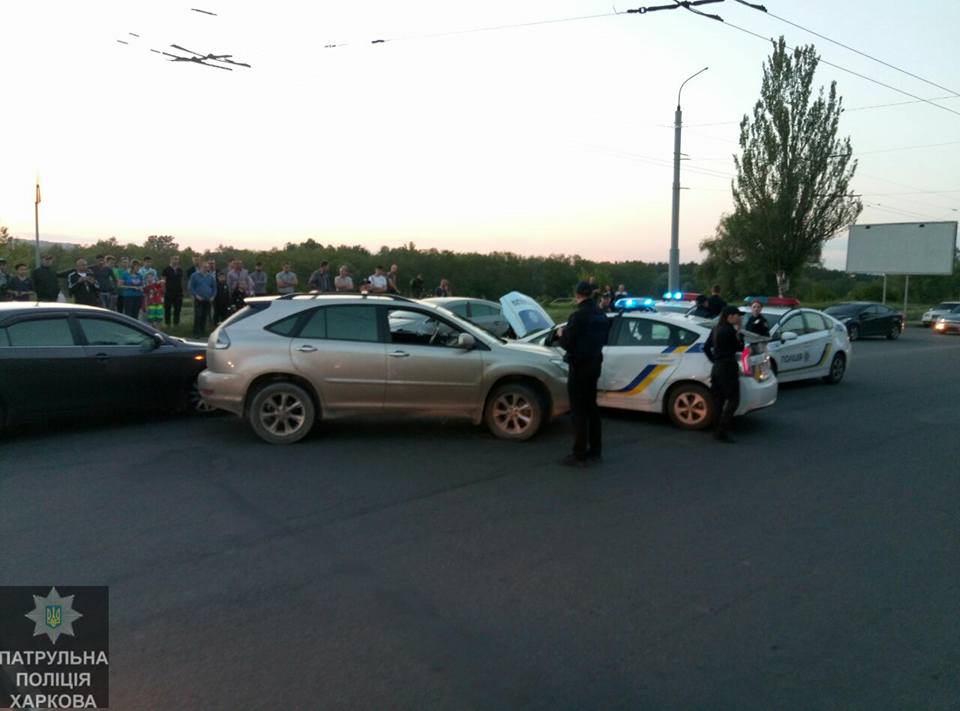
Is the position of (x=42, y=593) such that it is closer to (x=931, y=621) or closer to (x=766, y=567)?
(x=766, y=567)

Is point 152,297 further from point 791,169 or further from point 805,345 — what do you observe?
point 791,169

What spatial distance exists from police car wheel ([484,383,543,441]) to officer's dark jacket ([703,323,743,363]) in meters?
2.28

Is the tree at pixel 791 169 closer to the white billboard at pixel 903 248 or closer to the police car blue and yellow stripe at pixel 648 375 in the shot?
the white billboard at pixel 903 248

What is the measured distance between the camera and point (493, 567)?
557cm

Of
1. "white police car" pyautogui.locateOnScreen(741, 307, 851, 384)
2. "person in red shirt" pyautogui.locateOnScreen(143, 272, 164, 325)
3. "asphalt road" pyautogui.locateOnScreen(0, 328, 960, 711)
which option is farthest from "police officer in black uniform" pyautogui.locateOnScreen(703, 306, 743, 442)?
"person in red shirt" pyautogui.locateOnScreen(143, 272, 164, 325)

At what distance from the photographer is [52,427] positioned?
10.1 metres

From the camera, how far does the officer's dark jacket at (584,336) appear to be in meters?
8.42

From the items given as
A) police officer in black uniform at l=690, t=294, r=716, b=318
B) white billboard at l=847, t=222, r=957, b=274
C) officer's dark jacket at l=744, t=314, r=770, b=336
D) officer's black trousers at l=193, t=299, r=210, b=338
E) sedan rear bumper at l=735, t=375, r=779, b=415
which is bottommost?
sedan rear bumper at l=735, t=375, r=779, b=415

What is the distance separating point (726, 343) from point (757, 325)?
4.72 metres

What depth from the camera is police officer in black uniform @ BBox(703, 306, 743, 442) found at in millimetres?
10016

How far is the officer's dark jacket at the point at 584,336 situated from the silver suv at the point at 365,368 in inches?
46.0

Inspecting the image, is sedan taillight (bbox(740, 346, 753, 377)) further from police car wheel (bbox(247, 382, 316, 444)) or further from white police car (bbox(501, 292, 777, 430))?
police car wheel (bbox(247, 382, 316, 444))

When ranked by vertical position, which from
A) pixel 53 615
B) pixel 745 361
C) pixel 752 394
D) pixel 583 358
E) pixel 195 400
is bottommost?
pixel 53 615

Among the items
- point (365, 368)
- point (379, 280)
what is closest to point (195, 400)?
point (365, 368)
